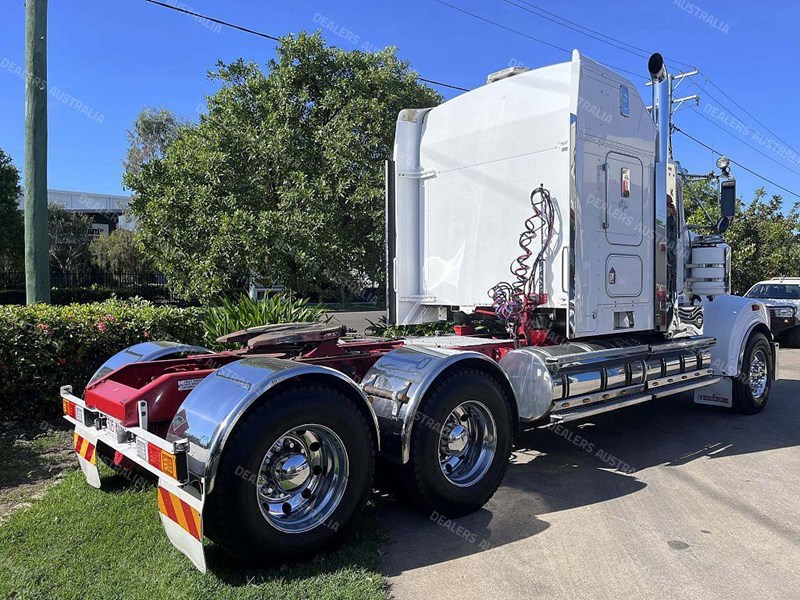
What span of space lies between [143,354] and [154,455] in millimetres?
1611

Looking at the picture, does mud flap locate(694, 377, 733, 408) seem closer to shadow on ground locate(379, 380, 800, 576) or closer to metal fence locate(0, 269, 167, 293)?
shadow on ground locate(379, 380, 800, 576)

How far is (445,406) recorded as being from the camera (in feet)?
13.4

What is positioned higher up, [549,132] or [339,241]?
[549,132]

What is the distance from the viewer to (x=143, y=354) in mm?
4684

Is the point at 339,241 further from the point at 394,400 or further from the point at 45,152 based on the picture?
the point at 394,400

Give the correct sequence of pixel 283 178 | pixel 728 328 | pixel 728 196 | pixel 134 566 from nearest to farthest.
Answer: pixel 134 566, pixel 728 196, pixel 728 328, pixel 283 178

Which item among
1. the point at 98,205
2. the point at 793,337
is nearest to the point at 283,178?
the point at 793,337

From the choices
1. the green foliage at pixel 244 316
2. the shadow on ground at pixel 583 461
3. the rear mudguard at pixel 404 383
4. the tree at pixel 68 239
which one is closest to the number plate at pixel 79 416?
the rear mudguard at pixel 404 383

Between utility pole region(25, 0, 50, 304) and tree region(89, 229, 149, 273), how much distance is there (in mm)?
29050

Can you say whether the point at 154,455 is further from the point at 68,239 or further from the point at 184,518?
the point at 68,239

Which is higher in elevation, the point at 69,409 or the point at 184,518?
the point at 69,409

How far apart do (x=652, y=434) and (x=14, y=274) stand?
105 feet

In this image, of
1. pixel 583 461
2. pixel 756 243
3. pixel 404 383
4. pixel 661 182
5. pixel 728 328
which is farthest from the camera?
pixel 756 243

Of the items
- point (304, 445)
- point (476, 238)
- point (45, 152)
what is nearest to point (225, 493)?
point (304, 445)
